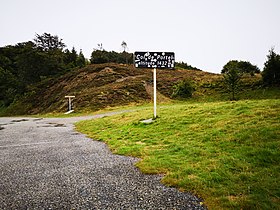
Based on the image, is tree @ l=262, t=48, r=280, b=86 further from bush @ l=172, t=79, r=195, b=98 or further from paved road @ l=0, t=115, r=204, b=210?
paved road @ l=0, t=115, r=204, b=210

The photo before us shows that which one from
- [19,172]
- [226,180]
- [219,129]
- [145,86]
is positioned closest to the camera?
[226,180]

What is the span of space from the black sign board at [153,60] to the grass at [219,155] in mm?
5081

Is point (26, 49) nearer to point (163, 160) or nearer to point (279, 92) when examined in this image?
point (279, 92)

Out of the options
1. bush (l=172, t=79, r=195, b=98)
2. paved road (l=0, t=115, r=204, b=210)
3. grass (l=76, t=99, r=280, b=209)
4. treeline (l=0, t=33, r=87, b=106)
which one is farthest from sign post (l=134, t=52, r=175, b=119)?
treeline (l=0, t=33, r=87, b=106)

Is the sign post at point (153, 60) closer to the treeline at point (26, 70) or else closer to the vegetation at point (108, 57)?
the treeline at point (26, 70)

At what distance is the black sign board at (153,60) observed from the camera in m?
14.7

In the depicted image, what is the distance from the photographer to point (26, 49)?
61.1 meters

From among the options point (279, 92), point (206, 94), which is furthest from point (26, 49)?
point (279, 92)

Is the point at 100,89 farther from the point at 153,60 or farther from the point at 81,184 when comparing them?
the point at 81,184

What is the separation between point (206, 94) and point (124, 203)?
3656 centimetres

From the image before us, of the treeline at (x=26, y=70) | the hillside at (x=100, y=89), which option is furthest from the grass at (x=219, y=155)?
the treeline at (x=26, y=70)

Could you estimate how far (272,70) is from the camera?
33.9 m

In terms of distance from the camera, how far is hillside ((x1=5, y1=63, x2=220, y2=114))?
120 feet

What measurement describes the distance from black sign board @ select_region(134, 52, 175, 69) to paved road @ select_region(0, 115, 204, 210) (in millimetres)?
8308
